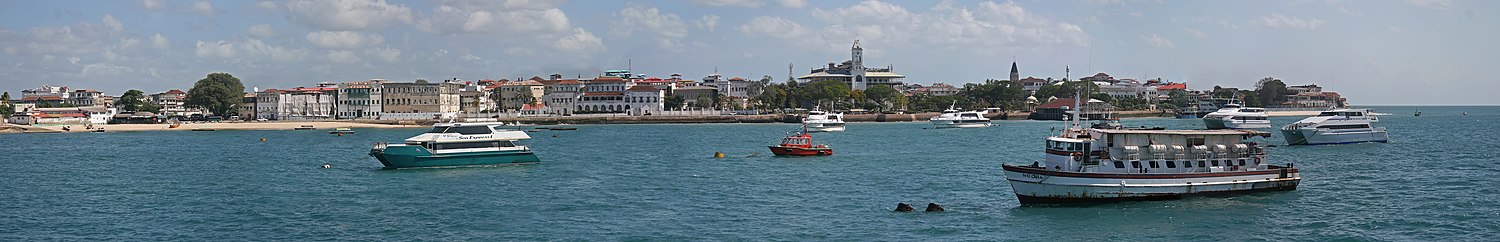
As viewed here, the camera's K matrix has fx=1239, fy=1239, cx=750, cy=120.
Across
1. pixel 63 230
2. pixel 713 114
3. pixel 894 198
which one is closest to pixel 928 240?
pixel 894 198

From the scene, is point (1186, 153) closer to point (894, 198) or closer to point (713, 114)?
point (894, 198)

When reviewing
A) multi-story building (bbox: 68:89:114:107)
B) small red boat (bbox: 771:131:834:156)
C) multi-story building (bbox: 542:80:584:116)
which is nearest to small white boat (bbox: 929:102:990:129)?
multi-story building (bbox: 542:80:584:116)

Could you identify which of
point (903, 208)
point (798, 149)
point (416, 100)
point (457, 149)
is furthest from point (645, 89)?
point (903, 208)

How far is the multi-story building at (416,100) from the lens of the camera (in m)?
159

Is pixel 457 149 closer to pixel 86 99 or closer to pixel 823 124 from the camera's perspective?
pixel 823 124

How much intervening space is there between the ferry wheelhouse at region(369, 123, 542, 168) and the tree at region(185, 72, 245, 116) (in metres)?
119

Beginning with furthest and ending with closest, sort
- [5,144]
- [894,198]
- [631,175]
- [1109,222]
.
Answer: [5,144], [631,175], [894,198], [1109,222]

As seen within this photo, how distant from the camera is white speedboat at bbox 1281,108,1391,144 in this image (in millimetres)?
70812

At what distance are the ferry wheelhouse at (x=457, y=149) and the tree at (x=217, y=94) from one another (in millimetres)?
118982

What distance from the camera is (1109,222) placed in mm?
30734

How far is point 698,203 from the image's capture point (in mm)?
37219

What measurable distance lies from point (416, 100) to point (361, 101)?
876 centimetres

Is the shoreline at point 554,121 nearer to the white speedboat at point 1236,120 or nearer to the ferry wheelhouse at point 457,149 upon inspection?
the white speedboat at point 1236,120

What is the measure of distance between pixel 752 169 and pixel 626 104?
112 metres
